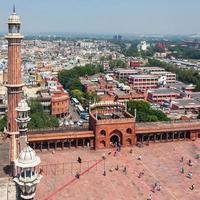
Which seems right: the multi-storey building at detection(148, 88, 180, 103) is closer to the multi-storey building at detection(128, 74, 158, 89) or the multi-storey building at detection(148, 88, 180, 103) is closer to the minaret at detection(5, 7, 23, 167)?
the multi-storey building at detection(128, 74, 158, 89)

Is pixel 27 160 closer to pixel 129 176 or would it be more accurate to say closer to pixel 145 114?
pixel 129 176

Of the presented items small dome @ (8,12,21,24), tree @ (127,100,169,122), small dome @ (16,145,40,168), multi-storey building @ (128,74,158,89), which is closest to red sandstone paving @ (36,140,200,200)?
tree @ (127,100,169,122)

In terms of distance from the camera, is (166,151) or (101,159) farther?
(166,151)

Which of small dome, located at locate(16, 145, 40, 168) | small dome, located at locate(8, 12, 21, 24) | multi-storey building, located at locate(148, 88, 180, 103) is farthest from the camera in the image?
multi-storey building, located at locate(148, 88, 180, 103)

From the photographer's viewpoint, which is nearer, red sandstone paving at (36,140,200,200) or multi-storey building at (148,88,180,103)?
red sandstone paving at (36,140,200,200)

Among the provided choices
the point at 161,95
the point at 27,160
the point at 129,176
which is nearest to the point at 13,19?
the point at 129,176

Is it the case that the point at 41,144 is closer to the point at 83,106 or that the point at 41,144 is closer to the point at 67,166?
the point at 67,166

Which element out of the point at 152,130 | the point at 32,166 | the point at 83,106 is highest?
the point at 32,166

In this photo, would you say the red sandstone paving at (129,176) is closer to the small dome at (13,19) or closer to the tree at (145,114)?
the tree at (145,114)

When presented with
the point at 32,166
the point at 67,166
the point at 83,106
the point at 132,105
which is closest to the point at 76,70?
the point at 83,106
